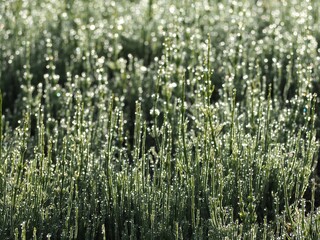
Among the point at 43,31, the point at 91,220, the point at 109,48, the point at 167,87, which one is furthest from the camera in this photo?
the point at 43,31

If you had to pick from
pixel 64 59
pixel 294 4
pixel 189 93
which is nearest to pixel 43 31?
pixel 64 59

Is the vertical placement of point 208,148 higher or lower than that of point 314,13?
lower

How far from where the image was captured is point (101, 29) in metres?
4.29

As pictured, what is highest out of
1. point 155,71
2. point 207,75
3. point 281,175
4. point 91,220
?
point 155,71

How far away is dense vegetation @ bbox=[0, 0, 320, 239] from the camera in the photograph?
2.51 m

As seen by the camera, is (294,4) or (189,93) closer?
(189,93)

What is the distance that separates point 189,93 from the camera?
366 centimetres

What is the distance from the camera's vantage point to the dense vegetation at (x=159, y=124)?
2.51m

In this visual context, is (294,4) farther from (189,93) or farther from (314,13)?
(189,93)

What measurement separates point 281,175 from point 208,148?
14.5 inches

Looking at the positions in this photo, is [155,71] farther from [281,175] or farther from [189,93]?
[281,175]

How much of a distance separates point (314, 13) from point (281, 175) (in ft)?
6.66

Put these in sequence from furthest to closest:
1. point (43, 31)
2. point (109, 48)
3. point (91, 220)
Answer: point (43, 31), point (109, 48), point (91, 220)

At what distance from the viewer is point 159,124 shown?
3451mm
